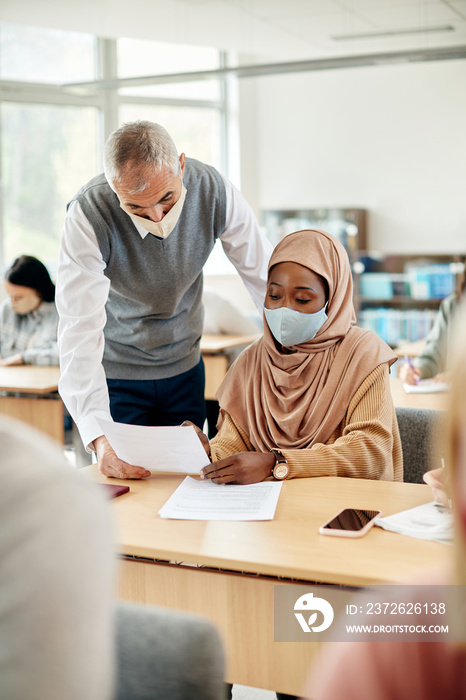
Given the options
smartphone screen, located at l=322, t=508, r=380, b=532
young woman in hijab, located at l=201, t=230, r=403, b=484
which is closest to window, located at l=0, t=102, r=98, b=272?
young woman in hijab, located at l=201, t=230, r=403, b=484

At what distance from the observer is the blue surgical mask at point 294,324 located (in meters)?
1.98

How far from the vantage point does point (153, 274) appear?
2.21 metres

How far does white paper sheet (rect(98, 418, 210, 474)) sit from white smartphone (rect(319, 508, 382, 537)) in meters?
0.37

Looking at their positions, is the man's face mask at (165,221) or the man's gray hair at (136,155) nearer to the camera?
the man's gray hair at (136,155)

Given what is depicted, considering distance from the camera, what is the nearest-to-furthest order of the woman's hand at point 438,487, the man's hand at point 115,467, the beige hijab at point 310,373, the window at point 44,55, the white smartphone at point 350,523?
the white smartphone at point 350,523 < the woman's hand at point 438,487 < the man's hand at point 115,467 < the beige hijab at point 310,373 < the window at point 44,55

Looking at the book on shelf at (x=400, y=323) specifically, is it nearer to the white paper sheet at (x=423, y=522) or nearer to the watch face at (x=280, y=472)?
the watch face at (x=280, y=472)

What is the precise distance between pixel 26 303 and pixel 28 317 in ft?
0.40

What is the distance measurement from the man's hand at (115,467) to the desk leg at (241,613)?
0.33m

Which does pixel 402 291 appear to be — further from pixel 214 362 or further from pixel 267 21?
pixel 214 362

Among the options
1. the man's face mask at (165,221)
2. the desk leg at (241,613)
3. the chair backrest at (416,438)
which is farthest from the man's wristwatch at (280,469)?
the man's face mask at (165,221)

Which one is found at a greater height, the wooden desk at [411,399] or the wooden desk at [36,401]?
the wooden desk at [411,399]

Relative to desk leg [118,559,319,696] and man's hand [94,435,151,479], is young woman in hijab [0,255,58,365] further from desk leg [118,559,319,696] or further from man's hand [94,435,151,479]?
desk leg [118,559,319,696]

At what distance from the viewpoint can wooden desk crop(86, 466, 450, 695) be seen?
1.30 meters

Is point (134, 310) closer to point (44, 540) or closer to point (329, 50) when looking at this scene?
point (44, 540)
